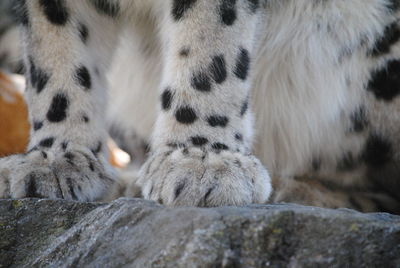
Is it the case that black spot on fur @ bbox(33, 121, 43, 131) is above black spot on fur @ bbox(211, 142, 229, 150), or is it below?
below

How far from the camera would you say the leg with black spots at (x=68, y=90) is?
8.25 ft

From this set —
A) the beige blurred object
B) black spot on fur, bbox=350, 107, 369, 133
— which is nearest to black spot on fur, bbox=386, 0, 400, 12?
black spot on fur, bbox=350, 107, 369, 133

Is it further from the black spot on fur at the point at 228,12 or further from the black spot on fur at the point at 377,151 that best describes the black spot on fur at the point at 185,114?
the black spot on fur at the point at 377,151

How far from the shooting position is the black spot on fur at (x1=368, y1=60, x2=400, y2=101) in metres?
3.04

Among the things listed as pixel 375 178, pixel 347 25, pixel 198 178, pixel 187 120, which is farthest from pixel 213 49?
pixel 375 178

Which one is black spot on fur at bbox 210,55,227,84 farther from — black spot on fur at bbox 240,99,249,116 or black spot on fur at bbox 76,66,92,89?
black spot on fur at bbox 76,66,92,89

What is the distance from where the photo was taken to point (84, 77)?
2773 millimetres

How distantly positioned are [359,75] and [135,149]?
1.08 meters

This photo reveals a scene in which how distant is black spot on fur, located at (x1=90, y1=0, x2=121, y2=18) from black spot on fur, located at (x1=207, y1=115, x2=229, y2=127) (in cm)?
67

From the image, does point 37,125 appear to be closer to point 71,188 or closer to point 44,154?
point 44,154

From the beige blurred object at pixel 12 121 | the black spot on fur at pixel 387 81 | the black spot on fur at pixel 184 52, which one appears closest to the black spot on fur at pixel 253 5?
the black spot on fur at pixel 184 52

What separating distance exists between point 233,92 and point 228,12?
25cm

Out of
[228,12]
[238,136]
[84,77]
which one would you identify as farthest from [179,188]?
[84,77]

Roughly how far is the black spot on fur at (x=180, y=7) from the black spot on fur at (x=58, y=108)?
18.1 inches
